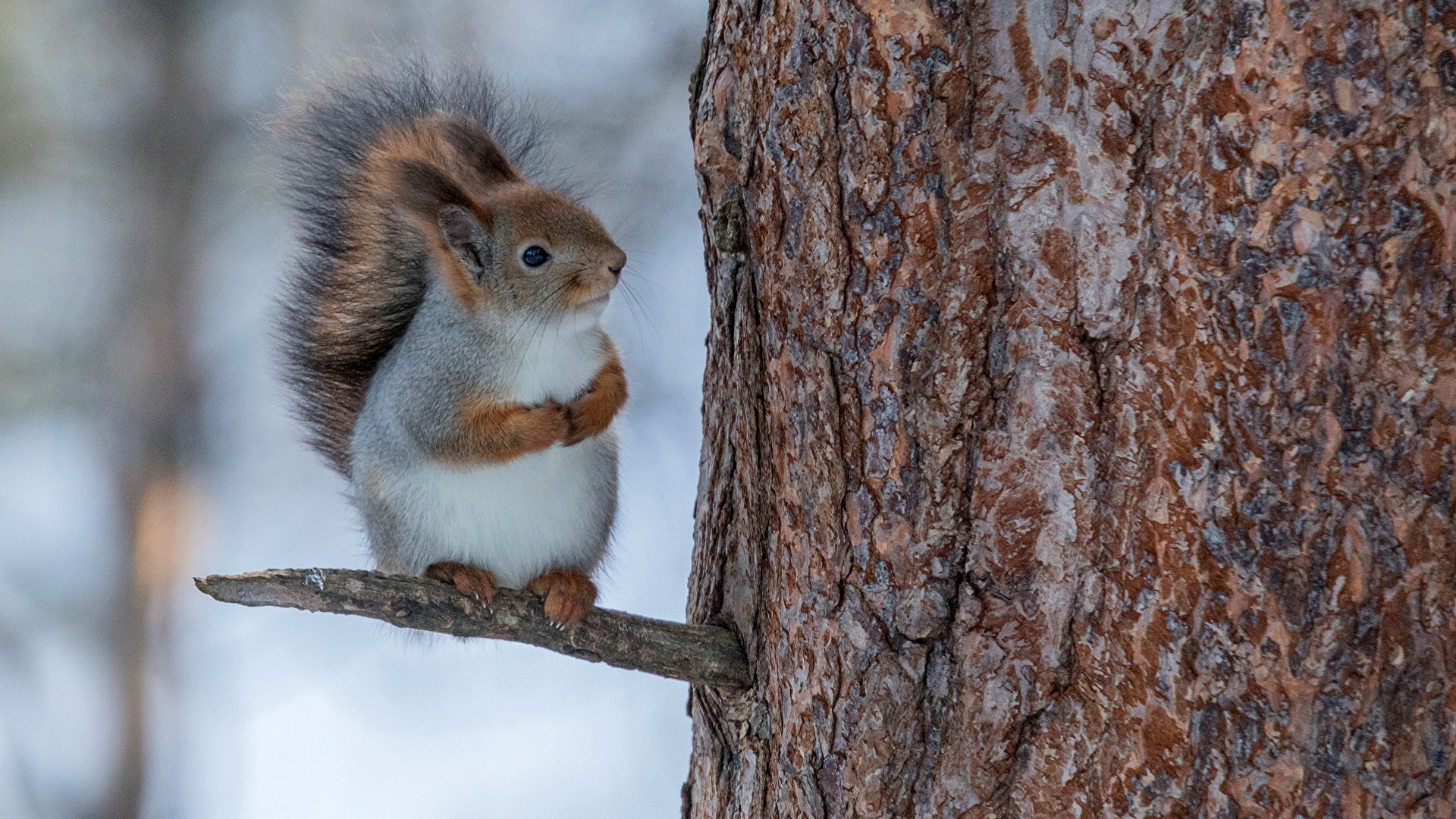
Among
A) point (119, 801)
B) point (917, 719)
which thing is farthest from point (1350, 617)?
point (119, 801)

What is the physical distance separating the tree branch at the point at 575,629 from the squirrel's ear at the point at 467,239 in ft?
1.25

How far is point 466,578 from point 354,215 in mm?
489

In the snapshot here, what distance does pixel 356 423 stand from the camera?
142 cm

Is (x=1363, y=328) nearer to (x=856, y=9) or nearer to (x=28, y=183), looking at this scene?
(x=856, y=9)

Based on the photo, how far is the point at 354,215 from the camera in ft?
4.66

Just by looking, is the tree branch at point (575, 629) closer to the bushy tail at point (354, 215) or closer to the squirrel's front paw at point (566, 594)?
the squirrel's front paw at point (566, 594)

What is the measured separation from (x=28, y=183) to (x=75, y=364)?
15.3 inches

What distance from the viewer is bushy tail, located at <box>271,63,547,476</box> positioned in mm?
1382

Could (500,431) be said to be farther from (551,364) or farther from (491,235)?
(491,235)

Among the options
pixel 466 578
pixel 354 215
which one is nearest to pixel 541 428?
pixel 466 578

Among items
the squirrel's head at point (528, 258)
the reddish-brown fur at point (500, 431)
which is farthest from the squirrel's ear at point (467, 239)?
the reddish-brown fur at point (500, 431)

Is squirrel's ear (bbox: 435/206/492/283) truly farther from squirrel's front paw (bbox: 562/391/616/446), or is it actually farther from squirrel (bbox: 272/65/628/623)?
squirrel's front paw (bbox: 562/391/616/446)

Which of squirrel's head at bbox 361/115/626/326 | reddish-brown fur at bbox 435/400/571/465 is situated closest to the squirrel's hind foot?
reddish-brown fur at bbox 435/400/571/465

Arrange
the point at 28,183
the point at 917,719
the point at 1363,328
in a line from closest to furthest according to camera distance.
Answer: the point at 1363,328
the point at 917,719
the point at 28,183
